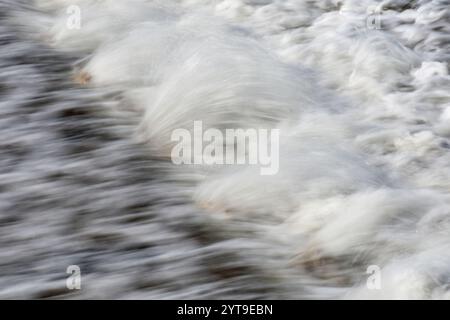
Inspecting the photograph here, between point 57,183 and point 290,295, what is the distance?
3.51 ft

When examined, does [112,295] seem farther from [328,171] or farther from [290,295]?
[328,171]

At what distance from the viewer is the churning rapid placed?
2666mm

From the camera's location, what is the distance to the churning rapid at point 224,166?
2666 mm

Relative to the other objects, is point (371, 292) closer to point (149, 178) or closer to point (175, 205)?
point (175, 205)

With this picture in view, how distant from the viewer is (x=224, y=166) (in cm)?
330

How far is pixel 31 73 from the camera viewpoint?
420cm

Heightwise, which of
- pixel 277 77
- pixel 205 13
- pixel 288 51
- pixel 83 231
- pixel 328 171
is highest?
pixel 205 13

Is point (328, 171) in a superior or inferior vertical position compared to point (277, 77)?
inferior

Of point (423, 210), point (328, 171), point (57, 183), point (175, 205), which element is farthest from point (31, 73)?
point (423, 210)

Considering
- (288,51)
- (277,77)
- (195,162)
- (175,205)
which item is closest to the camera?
(175,205)

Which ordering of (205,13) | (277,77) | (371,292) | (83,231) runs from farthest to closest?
(205,13) < (277,77) < (83,231) < (371,292)

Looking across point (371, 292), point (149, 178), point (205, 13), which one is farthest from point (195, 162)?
point (205, 13)

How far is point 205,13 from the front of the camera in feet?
17.1

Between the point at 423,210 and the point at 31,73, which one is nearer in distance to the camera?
the point at 423,210
